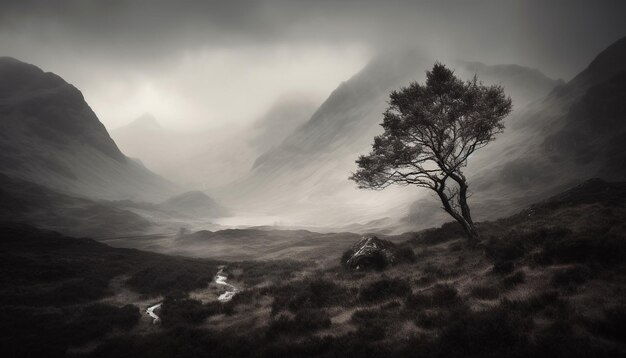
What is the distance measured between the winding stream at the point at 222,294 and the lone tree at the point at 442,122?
Answer: 44.5ft

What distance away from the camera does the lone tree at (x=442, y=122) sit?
798 inches

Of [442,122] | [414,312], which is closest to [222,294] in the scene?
[414,312]

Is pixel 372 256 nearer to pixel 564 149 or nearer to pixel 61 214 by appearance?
pixel 61 214

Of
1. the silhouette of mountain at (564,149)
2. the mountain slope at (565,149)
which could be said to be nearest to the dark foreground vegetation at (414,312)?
the mountain slope at (565,149)

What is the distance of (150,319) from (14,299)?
9.30m

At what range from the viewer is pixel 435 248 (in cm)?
2442

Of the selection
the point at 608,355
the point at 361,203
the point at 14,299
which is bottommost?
the point at 608,355

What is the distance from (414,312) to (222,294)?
16.1 meters

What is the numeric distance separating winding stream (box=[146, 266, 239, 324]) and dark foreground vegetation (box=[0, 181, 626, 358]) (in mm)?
722

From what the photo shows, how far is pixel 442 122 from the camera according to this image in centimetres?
2034

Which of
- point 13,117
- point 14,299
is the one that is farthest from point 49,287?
point 13,117

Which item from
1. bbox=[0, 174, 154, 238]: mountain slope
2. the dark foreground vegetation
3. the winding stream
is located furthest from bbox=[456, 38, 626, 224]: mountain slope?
bbox=[0, 174, 154, 238]: mountain slope

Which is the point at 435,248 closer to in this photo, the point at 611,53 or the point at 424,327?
the point at 424,327

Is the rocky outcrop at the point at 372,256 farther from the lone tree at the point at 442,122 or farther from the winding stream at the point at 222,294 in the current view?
the winding stream at the point at 222,294
